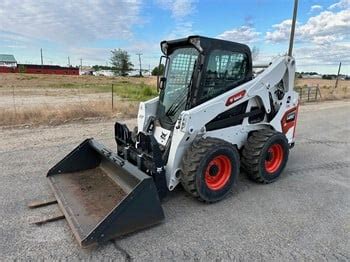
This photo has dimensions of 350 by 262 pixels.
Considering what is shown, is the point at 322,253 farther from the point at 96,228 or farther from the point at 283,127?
the point at 283,127

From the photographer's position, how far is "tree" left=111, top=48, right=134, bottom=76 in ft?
264

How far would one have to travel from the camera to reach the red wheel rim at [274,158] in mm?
5000

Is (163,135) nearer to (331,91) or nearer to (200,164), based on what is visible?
(200,164)

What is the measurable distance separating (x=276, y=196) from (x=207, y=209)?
118 cm

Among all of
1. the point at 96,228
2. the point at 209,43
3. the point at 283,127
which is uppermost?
the point at 209,43

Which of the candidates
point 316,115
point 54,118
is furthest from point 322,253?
point 316,115

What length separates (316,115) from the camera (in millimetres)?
12859

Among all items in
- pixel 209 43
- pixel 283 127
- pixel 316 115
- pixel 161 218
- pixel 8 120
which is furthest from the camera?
pixel 316 115

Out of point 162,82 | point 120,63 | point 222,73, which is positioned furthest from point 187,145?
point 120,63

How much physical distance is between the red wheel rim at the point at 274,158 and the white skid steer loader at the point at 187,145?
0.02 metres

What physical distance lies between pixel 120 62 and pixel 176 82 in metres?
79.6

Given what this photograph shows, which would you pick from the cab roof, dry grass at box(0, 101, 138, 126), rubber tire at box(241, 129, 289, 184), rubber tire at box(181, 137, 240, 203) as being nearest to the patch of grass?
dry grass at box(0, 101, 138, 126)

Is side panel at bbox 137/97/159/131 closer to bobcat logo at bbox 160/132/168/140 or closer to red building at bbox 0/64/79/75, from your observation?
bobcat logo at bbox 160/132/168/140

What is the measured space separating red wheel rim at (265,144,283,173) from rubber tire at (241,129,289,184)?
0.08m
